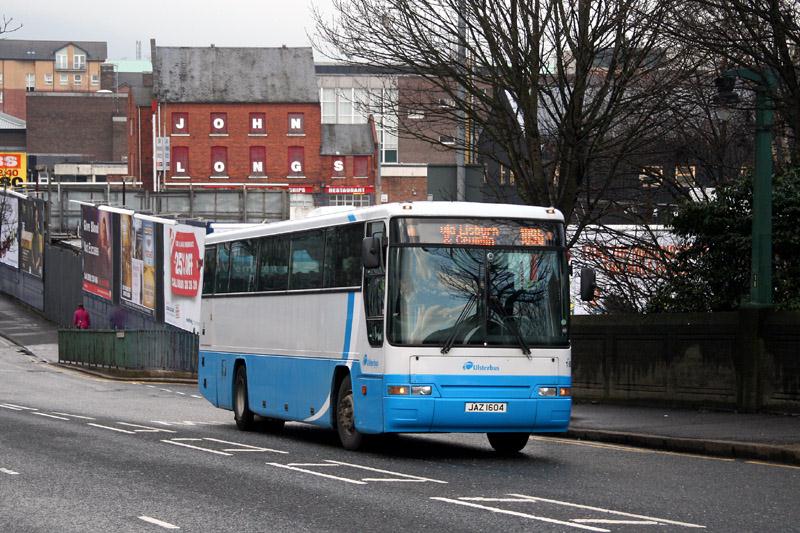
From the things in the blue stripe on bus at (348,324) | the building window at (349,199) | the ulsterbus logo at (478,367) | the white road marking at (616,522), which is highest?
the building window at (349,199)

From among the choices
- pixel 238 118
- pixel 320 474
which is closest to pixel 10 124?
pixel 238 118

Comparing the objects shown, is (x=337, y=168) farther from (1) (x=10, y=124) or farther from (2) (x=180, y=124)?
(1) (x=10, y=124)

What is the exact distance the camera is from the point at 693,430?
1919 cm

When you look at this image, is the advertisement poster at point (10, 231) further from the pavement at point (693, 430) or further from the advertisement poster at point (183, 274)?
the pavement at point (693, 430)

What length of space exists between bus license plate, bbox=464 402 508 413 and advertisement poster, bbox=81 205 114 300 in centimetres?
4865

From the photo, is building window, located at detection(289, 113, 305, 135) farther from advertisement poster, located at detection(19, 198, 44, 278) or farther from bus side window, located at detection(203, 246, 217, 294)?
bus side window, located at detection(203, 246, 217, 294)

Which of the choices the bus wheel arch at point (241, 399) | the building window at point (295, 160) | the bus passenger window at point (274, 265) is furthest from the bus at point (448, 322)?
the building window at point (295, 160)

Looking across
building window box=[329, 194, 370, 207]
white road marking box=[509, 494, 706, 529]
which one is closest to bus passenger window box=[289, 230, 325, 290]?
white road marking box=[509, 494, 706, 529]

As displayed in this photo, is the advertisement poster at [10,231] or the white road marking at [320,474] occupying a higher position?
the advertisement poster at [10,231]

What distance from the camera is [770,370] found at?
2139cm

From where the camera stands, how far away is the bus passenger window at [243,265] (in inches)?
864

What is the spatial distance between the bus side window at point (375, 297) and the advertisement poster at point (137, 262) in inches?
1615

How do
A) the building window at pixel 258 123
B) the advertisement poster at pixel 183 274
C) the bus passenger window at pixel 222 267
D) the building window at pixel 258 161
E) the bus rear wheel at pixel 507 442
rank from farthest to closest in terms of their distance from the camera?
the building window at pixel 258 161
the building window at pixel 258 123
the advertisement poster at pixel 183 274
the bus passenger window at pixel 222 267
the bus rear wheel at pixel 507 442

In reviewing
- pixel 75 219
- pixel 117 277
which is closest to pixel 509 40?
pixel 117 277
